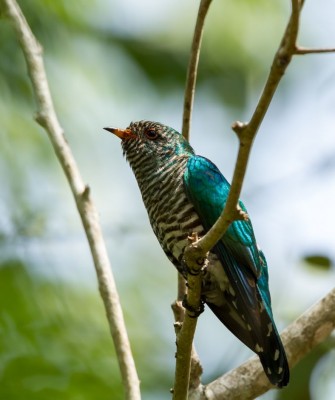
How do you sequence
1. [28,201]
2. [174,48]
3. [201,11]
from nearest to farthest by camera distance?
[201,11], [28,201], [174,48]

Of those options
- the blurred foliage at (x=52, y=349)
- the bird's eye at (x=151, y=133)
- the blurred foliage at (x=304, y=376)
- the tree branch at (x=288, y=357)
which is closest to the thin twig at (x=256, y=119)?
the tree branch at (x=288, y=357)

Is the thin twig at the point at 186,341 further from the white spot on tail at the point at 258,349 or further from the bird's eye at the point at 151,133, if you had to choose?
the bird's eye at the point at 151,133

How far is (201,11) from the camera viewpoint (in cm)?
453

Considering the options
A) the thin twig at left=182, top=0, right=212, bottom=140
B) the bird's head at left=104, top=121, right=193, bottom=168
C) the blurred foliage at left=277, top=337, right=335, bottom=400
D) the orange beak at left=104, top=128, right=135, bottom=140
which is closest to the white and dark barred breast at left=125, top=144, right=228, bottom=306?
the bird's head at left=104, top=121, right=193, bottom=168

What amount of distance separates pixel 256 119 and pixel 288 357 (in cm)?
209

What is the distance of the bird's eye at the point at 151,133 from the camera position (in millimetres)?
5489

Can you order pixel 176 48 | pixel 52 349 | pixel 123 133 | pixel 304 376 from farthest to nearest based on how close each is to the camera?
pixel 176 48 < pixel 52 349 < pixel 123 133 < pixel 304 376

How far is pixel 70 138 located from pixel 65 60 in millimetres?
911

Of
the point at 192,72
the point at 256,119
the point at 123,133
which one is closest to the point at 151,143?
the point at 123,133

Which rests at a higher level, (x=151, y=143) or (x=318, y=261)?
(x=151, y=143)

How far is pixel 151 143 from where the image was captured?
545 centimetres

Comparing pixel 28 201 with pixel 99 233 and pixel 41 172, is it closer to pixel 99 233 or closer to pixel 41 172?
pixel 41 172

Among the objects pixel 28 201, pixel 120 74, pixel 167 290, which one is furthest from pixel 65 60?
pixel 167 290

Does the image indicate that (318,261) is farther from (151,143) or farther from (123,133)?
(123,133)
